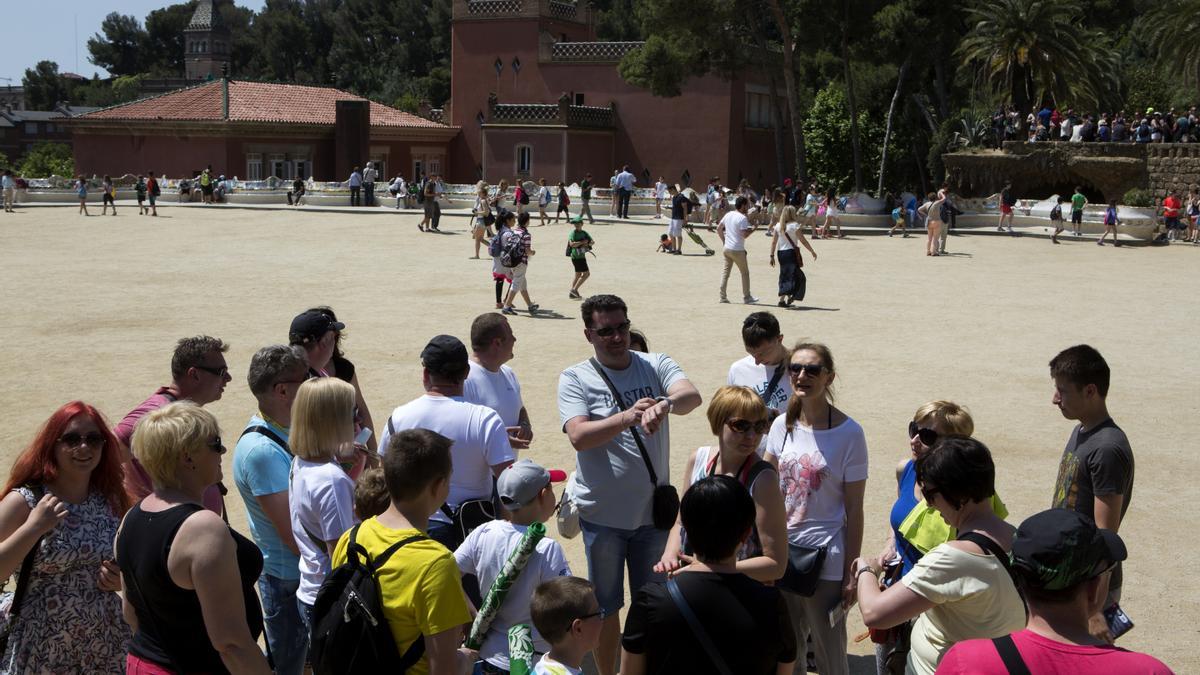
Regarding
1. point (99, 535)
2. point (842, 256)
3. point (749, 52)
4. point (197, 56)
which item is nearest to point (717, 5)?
point (749, 52)

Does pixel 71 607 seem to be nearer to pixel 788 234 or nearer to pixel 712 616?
pixel 712 616

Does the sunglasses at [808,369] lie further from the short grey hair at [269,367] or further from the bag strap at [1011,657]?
the bag strap at [1011,657]

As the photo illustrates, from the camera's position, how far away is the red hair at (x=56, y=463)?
3.98 meters

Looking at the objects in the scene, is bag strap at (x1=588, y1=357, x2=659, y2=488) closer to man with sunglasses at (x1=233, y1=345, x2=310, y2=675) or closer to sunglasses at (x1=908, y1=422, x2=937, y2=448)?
sunglasses at (x1=908, y1=422, x2=937, y2=448)

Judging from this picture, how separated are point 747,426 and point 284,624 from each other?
2117mm

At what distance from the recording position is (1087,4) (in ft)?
168

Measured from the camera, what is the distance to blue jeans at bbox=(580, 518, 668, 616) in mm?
5051

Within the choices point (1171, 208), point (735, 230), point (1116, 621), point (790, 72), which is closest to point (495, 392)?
point (1116, 621)

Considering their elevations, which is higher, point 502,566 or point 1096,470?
point 1096,470

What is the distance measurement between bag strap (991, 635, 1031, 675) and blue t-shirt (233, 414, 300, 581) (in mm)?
2969

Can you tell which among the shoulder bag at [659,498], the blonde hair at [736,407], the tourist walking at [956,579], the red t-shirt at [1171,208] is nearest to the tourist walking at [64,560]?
the shoulder bag at [659,498]

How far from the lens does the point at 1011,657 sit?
8.58 feet

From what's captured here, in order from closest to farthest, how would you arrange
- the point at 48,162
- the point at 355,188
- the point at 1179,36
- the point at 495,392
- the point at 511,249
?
1. the point at 495,392
2. the point at 511,249
3. the point at 1179,36
4. the point at 355,188
5. the point at 48,162

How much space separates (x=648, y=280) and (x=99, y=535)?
58.8 ft
